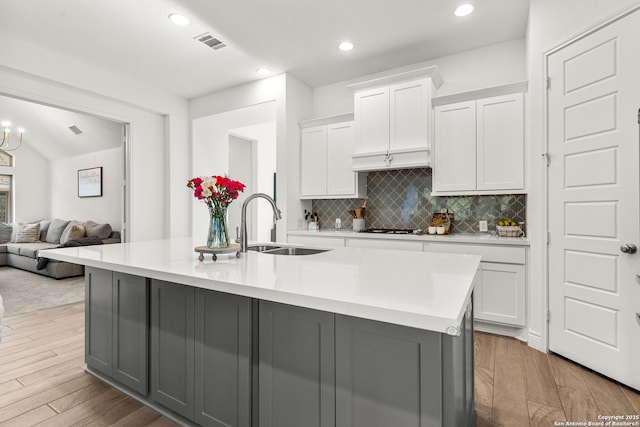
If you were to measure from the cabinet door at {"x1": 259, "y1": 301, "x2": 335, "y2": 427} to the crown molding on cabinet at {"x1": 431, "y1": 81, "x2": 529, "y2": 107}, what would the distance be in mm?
2894

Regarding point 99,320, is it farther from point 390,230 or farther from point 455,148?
point 455,148

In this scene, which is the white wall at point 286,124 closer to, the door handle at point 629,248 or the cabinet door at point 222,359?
the cabinet door at point 222,359

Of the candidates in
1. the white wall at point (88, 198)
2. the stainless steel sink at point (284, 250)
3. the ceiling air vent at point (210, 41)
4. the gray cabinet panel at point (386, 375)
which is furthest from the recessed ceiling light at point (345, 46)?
the white wall at point (88, 198)

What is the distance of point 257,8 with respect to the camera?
2.89m

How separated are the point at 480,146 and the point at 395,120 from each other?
2.92 ft

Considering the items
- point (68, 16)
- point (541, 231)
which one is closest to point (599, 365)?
point (541, 231)

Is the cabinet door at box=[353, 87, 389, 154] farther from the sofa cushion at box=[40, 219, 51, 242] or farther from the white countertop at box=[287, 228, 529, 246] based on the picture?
the sofa cushion at box=[40, 219, 51, 242]

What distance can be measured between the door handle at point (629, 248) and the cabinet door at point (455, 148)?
4.27 feet

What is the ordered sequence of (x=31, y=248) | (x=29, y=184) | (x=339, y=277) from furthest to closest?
(x=29, y=184) < (x=31, y=248) < (x=339, y=277)

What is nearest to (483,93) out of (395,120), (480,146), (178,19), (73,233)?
(480,146)

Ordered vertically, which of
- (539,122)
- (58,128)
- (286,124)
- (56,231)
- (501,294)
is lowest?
(501,294)

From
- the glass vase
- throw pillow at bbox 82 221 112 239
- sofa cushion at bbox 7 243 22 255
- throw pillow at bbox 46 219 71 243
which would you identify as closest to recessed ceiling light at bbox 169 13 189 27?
the glass vase

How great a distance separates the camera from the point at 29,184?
7.77 m

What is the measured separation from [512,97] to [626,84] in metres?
1.02
